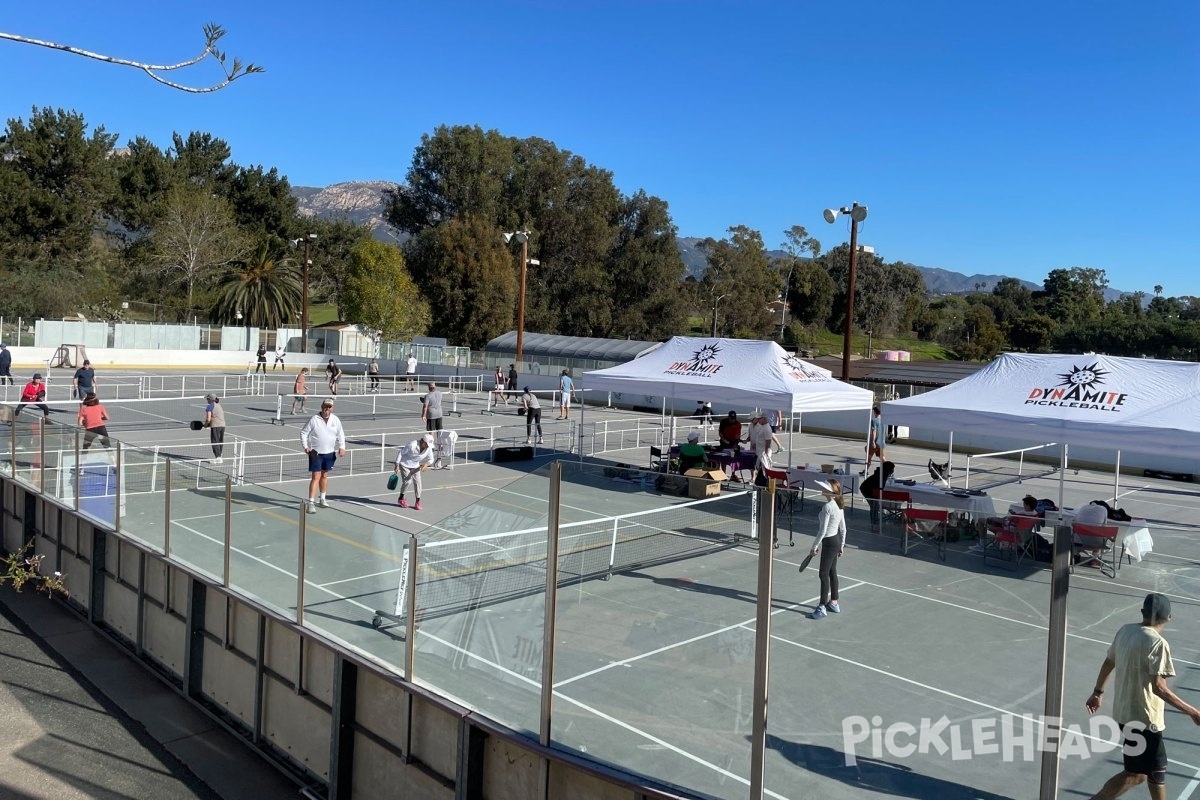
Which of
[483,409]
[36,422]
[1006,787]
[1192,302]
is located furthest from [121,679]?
[1192,302]

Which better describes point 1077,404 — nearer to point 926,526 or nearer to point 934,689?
point 926,526

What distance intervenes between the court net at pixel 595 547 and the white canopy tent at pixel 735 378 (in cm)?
1156

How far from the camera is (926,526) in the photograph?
19.1 feet

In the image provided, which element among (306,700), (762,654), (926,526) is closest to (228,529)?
(306,700)

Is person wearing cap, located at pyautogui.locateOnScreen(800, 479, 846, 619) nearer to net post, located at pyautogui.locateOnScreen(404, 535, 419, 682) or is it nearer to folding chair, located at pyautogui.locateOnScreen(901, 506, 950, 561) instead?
folding chair, located at pyautogui.locateOnScreen(901, 506, 950, 561)

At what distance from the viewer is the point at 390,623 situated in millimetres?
7297

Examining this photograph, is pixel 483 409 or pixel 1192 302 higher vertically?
pixel 1192 302

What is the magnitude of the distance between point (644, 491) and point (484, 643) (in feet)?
5.11

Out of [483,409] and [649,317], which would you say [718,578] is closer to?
[483,409]

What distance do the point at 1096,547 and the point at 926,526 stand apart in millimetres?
1492

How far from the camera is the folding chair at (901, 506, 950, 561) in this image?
560cm

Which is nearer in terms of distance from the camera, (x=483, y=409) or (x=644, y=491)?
(x=644, y=491)

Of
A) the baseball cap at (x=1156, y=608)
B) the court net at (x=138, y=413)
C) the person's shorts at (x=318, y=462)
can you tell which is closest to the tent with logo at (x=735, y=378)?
the person's shorts at (x=318, y=462)

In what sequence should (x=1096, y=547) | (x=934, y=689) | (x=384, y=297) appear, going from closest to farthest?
1. (x=1096, y=547)
2. (x=934, y=689)
3. (x=384, y=297)
